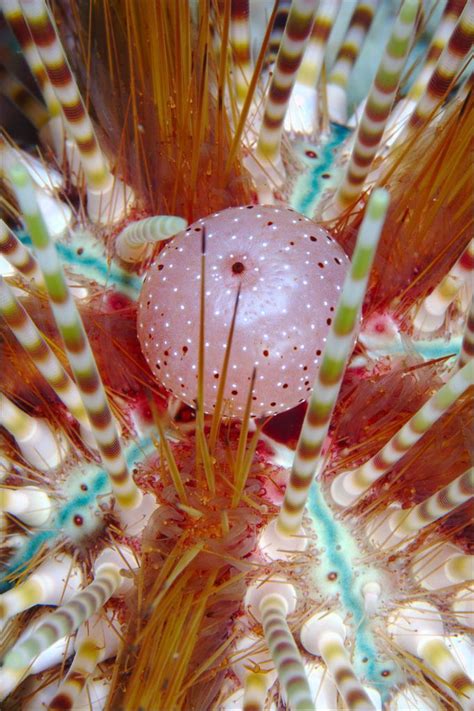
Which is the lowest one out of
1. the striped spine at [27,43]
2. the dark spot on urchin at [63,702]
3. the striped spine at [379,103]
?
the dark spot on urchin at [63,702]

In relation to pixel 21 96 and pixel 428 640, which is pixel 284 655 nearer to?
pixel 428 640

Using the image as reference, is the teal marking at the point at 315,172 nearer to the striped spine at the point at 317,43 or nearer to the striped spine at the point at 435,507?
the striped spine at the point at 317,43

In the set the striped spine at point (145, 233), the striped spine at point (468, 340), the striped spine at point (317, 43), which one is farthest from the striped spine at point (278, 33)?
the striped spine at point (468, 340)

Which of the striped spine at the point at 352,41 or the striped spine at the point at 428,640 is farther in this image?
the striped spine at the point at 352,41

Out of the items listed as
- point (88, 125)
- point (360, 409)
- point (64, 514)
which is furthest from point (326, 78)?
point (64, 514)

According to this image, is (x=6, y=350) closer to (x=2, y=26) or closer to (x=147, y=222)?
(x=147, y=222)

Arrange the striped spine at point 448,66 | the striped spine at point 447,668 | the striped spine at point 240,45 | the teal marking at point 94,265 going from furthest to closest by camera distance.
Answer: the striped spine at point 240,45 → the teal marking at point 94,265 → the striped spine at point 448,66 → the striped spine at point 447,668

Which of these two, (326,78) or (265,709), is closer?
(265,709)
